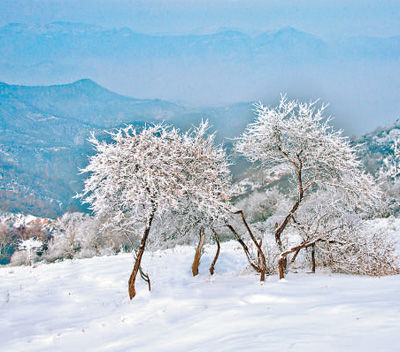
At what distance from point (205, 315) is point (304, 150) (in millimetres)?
7570

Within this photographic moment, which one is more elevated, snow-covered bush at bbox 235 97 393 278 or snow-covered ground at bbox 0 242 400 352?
snow-covered bush at bbox 235 97 393 278

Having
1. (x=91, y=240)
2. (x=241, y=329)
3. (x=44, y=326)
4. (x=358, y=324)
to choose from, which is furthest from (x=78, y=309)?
(x=91, y=240)

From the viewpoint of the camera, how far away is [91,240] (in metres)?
54.1

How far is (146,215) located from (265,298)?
14.7 ft

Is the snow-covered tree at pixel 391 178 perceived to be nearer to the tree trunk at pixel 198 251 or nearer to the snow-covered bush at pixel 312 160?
the snow-covered bush at pixel 312 160

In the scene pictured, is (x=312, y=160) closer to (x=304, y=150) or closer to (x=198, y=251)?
(x=304, y=150)

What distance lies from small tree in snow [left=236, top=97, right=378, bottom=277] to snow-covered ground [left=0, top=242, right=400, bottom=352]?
9.19ft

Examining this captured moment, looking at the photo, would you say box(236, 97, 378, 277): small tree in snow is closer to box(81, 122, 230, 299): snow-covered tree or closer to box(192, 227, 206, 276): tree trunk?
box(81, 122, 230, 299): snow-covered tree

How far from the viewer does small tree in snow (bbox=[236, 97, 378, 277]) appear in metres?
11.8

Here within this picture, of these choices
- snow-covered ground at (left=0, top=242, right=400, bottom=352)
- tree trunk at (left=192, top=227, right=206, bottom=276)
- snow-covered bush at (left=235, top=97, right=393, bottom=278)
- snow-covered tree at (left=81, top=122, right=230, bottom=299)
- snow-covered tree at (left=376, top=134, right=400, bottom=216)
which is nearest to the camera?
snow-covered ground at (left=0, top=242, right=400, bottom=352)

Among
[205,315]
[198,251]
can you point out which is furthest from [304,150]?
[205,315]

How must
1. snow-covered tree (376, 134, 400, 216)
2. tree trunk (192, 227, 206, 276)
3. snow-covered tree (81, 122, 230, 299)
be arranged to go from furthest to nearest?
snow-covered tree (376, 134, 400, 216), tree trunk (192, 227, 206, 276), snow-covered tree (81, 122, 230, 299)

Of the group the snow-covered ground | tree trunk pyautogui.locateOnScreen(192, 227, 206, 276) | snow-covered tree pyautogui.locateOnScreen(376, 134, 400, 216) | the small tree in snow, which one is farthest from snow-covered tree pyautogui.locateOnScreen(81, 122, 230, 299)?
snow-covered tree pyautogui.locateOnScreen(376, 134, 400, 216)

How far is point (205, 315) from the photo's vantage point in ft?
26.8
